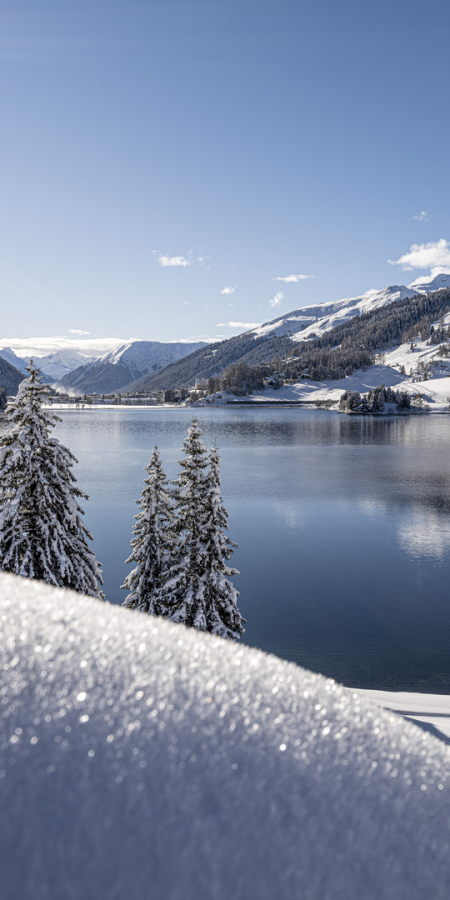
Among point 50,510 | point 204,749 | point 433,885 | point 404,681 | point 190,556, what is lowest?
point 404,681

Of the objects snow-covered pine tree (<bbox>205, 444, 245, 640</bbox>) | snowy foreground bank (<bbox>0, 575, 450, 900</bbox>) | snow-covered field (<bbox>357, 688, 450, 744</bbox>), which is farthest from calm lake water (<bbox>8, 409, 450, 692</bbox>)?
snowy foreground bank (<bbox>0, 575, 450, 900</bbox>)

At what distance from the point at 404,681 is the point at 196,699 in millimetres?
17347

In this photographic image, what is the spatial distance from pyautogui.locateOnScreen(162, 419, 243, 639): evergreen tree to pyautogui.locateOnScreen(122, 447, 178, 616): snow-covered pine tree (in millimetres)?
888

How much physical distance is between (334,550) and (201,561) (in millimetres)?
15110

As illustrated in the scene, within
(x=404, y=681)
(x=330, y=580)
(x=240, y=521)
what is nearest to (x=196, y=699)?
(x=404, y=681)

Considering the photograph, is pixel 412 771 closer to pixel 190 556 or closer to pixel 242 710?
pixel 242 710

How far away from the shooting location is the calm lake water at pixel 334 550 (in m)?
17.9

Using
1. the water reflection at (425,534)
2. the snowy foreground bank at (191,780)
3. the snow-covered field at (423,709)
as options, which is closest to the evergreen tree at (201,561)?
the snow-covered field at (423,709)

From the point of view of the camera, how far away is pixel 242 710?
3.60 feet

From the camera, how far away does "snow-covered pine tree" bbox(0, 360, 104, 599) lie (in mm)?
12906

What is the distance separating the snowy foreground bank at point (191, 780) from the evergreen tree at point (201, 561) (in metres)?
13.7

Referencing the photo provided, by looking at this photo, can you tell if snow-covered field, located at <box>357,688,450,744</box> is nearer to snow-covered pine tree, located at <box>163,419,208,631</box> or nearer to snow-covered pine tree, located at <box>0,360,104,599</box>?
snow-covered pine tree, located at <box>163,419,208,631</box>

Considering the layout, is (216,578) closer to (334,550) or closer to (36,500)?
(36,500)

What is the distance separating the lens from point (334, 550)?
1115 inches
